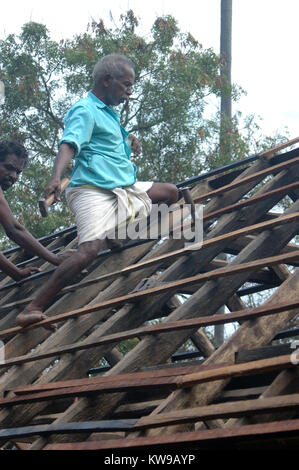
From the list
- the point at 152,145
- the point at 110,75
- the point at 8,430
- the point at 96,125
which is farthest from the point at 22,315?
the point at 152,145

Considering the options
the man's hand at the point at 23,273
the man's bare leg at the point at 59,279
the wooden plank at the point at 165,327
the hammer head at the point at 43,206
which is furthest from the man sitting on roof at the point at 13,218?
the wooden plank at the point at 165,327

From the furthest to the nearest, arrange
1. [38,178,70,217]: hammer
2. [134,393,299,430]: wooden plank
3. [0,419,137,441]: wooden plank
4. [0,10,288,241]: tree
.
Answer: [0,10,288,241]: tree → [38,178,70,217]: hammer → [0,419,137,441]: wooden plank → [134,393,299,430]: wooden plank

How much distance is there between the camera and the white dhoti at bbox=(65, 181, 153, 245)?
4.64 metres

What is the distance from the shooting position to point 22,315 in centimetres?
455

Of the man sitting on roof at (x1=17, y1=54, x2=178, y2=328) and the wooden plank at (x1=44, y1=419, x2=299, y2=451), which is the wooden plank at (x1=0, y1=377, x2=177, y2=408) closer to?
the wooden plank at (x1=44, y1=419, x2=299, y2=451)

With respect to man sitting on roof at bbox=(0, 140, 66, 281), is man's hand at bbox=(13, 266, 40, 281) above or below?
below

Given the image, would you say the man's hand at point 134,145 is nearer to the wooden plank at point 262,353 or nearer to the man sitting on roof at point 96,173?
the man sitting on roof at point 96,173

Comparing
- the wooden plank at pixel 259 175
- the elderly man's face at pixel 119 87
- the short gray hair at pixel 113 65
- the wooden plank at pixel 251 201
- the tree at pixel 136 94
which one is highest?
the tree at pixel 136 94

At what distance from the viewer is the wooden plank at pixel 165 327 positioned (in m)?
3.29

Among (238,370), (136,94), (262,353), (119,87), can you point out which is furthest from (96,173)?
(136,94)

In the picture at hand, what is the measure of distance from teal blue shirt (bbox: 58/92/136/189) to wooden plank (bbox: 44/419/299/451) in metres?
1.97

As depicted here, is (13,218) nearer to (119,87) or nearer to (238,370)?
(119,87)

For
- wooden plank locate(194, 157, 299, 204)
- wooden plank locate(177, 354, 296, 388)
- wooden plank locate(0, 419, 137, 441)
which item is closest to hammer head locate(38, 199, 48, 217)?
wooden plank locate(0, 419, 137, 441)
